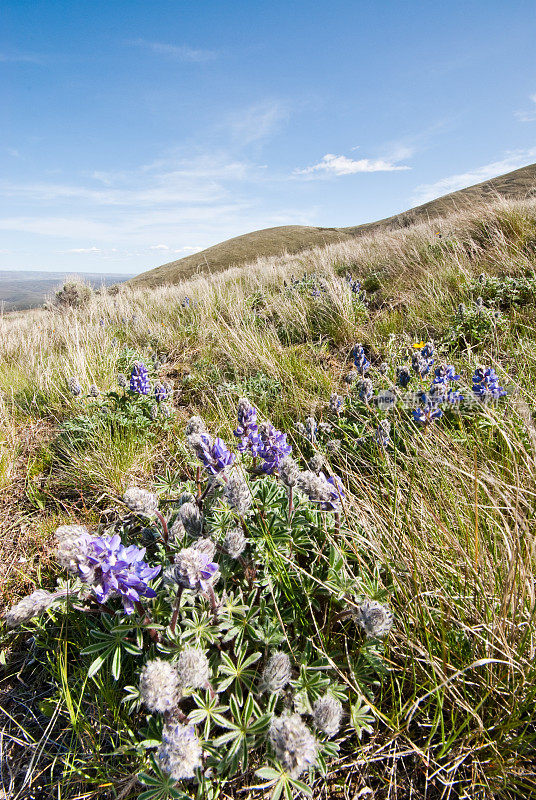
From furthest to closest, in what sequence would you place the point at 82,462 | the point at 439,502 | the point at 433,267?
the point at 433,267, the point at 82,462, the point at 439,502

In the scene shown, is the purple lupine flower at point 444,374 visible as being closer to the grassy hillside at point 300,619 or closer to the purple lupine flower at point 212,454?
the grassy hillside at point 300,619

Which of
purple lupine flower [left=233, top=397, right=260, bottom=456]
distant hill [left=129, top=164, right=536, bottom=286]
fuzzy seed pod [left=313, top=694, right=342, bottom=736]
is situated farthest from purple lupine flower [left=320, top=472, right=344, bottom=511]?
distant hill [left=129, top=164, right=536, bottom=286]

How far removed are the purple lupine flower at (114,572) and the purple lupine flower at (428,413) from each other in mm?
1965

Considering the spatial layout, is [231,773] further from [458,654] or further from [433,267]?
[433,267]

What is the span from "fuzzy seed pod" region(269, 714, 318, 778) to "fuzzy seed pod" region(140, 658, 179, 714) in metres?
0.33

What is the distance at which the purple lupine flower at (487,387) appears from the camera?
2446 millimetres

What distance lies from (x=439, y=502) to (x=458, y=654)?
0.67m

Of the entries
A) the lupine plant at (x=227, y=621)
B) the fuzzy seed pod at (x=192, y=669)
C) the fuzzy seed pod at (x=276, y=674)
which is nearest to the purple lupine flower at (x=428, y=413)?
the lupine plant at (x=227, y=621)

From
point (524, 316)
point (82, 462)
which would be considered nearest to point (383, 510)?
point (82, 462)

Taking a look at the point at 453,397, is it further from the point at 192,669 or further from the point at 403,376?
the point at 192,669

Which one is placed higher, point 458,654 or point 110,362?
point 110,362

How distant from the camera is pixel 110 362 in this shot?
14.7 feet

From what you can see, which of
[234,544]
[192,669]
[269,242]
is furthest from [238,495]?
[269,242]

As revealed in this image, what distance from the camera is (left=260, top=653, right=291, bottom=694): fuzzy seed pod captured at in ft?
4.35
